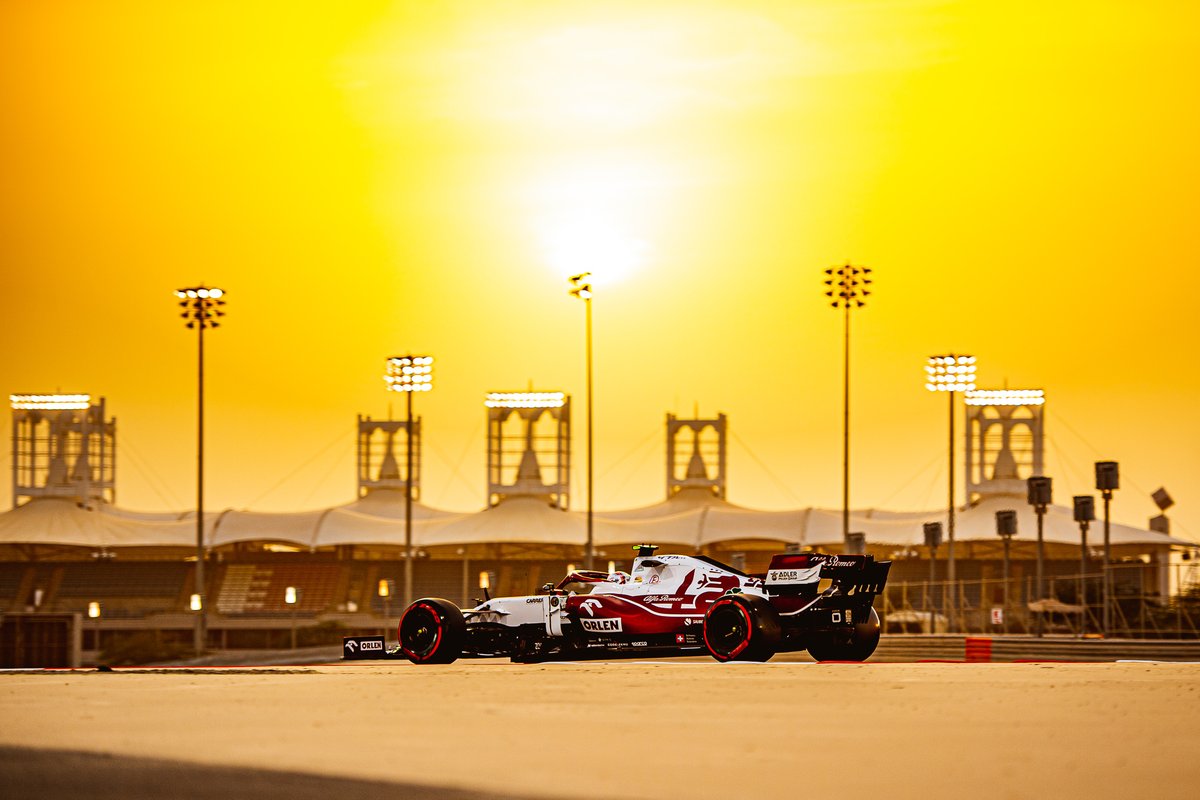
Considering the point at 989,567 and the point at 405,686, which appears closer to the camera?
the point at 405,686

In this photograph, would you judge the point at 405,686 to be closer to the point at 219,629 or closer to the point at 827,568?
the point at 827,568

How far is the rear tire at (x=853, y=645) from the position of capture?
984 inches

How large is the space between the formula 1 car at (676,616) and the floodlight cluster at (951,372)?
60.2 metres

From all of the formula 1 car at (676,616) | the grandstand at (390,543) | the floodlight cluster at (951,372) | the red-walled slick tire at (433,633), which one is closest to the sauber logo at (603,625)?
the formula 1 car at (676,616)

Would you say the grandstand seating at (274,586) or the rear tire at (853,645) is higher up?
the rear tire at (853,645)

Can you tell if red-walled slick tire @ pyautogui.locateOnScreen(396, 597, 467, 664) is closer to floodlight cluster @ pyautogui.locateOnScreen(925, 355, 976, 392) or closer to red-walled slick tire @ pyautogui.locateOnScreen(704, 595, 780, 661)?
red-walled slick tire @ pyautogui.locateOnScreen(704, 595, 780, 661)

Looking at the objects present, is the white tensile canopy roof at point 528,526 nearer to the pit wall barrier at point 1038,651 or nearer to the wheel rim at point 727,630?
the pit wall barrier at point 1038,651

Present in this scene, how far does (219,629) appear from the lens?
111 m

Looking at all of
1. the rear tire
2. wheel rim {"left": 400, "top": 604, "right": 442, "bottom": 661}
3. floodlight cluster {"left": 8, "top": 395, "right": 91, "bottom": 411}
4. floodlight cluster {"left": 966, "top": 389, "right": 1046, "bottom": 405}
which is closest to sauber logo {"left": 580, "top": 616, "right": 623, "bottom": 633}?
wheel rim {"left": 400, "top": 604, "right": 442, "bottom": 661}

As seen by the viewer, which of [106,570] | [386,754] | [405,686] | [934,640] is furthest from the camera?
[106,570]

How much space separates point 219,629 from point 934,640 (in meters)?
76.0

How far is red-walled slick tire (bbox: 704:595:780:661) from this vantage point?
2370cm

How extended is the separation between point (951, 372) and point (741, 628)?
62364mm

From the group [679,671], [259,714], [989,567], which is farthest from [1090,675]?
[989,567]
